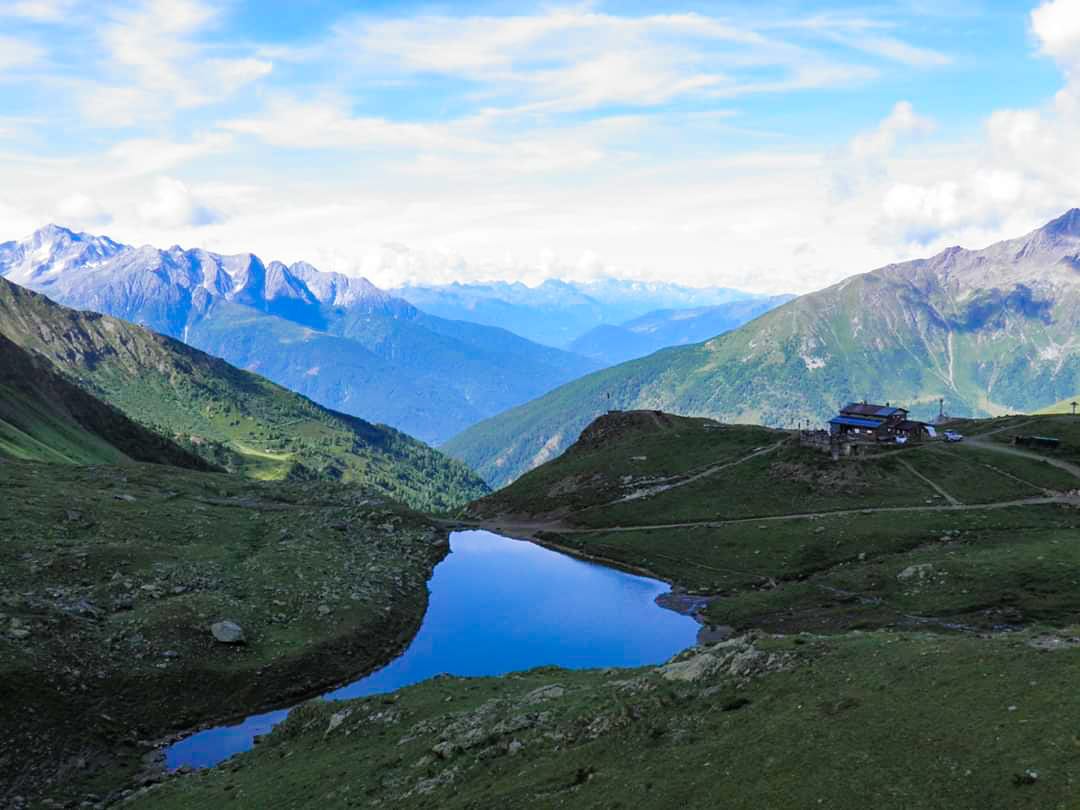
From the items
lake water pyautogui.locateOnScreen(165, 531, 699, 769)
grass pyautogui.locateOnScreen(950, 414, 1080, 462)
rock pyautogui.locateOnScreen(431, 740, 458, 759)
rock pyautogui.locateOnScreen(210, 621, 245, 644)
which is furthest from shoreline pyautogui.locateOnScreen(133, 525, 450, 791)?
grass pyautogui.locateOnScreen(950, 414, 1080, 462)

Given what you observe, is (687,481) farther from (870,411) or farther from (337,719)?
(337,719)

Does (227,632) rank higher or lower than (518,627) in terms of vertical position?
higher

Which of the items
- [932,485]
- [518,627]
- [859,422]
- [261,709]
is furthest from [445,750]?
[859,422]

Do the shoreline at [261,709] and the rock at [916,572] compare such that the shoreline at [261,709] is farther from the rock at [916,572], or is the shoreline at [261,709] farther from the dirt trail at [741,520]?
the rock at [916,572]

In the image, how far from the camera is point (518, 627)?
102 metres

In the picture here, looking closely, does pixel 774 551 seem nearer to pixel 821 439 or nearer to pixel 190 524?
pixel 821 439

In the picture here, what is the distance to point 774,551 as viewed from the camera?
10975 cm

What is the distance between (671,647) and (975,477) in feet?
225

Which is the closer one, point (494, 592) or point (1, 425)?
point (494, 592)

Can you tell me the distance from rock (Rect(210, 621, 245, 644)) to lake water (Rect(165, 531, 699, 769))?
9.67 meters

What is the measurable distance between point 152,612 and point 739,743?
207 ft

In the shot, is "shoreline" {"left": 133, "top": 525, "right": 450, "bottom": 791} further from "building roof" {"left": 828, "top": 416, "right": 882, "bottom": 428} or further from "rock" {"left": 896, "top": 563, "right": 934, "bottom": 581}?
"building roof" {"left": 828, "top": 416, "right": 882, "bottom": 428}

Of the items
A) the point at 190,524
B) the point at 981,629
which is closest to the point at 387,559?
the point at 190,524

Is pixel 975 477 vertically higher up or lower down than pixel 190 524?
lower down
